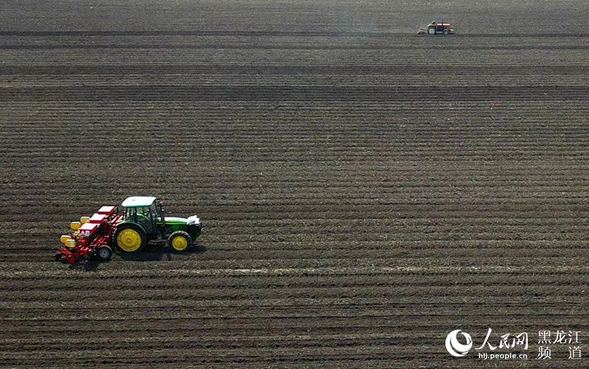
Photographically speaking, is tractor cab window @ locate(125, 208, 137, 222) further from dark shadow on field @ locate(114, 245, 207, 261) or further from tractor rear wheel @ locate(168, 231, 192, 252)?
tractor rear wheel @ locate(168, 231, 192, 252)

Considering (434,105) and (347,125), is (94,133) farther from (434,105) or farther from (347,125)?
(434,105)

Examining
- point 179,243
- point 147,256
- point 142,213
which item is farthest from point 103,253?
point 179,243

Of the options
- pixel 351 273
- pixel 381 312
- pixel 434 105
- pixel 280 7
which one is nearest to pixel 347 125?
pixel 434 105

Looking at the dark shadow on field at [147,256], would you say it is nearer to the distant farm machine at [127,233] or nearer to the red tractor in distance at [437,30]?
the distant farm machine at [127,233]

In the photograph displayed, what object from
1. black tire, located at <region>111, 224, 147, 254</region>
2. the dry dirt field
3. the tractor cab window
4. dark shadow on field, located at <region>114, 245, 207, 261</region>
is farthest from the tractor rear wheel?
the tractor cab window

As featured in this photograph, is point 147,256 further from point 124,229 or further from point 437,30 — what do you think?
point 437,30

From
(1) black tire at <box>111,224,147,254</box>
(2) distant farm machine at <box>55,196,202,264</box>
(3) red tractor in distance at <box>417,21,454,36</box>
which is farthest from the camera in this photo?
(3) red tractor in distance at <box>417,21,454,36</box>
